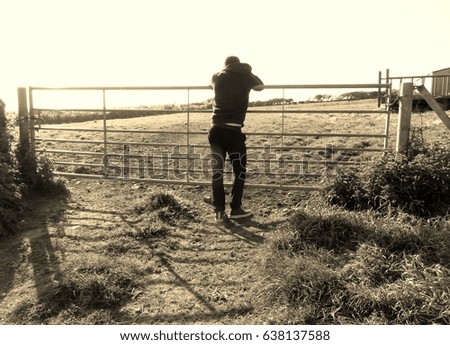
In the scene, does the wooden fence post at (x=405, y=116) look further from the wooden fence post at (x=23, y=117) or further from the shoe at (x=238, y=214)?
the wooden fence post at (x=23, y=117)

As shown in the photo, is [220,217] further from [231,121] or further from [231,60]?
[231,60]

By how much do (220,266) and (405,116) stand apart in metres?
3.39

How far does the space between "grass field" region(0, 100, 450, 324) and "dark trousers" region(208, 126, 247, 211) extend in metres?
0.39

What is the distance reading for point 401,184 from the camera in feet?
17.1

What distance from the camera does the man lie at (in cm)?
564

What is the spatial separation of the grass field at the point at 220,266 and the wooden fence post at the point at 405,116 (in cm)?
144

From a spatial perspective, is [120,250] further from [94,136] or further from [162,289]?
[94,136]

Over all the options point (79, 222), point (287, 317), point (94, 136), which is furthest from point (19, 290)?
point (94, 136)

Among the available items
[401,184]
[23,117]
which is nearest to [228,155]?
[401,184]

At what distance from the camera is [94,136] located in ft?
40.4

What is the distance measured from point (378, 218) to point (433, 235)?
673mm

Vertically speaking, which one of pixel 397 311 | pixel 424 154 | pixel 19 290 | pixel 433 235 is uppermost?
pixel 424 154

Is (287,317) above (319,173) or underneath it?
underneath

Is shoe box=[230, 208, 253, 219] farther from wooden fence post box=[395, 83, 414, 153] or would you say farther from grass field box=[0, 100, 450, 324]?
wooden fence post box=[395, 83, 414, 153]
